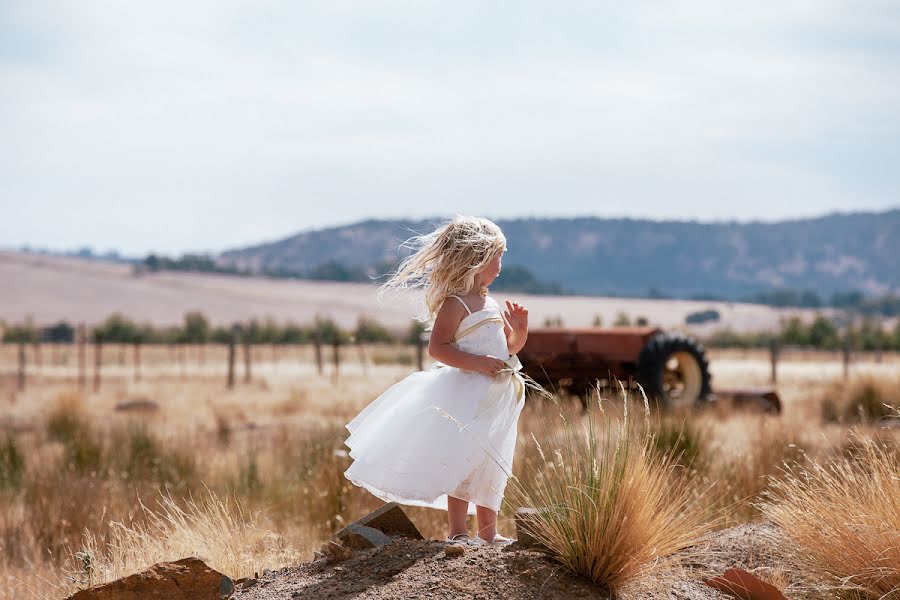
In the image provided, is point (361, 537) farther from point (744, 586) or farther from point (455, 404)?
point (744, 586)

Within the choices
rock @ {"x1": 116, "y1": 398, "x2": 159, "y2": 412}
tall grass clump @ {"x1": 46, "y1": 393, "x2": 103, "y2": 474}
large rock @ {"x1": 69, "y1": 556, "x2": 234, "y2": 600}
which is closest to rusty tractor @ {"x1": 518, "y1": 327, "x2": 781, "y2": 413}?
tall grass clump @ {"x1": 46, "y1": 393, "x2": 103, "y2": 474}

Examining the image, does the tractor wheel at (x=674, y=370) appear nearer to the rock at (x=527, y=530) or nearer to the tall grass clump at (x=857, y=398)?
the tall grass clump at (x=857, y=398)

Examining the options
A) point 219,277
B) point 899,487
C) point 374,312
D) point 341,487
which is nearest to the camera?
point 899,487

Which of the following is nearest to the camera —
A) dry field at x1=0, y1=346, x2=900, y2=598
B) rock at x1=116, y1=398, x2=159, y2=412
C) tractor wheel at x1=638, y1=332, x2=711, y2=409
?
dry field at x1=0, y1=346, x2=900, y2=598

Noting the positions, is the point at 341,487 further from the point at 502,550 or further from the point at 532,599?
the point at 532,599

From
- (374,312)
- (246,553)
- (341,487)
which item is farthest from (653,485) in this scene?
(374,312)

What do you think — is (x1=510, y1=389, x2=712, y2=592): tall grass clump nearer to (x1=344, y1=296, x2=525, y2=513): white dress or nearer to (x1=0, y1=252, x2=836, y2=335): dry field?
(x1=344, y1=296, x2=525, y2=513): white dress

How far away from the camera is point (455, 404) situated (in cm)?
489

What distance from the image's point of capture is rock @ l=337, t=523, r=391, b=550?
465cm

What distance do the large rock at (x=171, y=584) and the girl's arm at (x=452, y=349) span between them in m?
1.38

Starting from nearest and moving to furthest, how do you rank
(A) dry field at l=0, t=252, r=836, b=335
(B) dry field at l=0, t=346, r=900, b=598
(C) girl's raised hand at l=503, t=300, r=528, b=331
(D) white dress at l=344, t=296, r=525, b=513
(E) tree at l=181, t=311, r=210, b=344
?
(D) white dress at l=344, t=296, r=525, b=513 → (C) girl's raised hand at l=503, t=300, r=528, b=331 → (B) dry field at l=0, t=346, r=900, b=598 → (E) tree at l=181, t=311, r=210, b=344 → (A) dry field at l=0, t=252, r=836, b=335

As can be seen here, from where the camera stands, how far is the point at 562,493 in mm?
4348

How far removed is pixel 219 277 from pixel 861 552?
160m

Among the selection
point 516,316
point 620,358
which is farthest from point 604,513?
point 620,358
